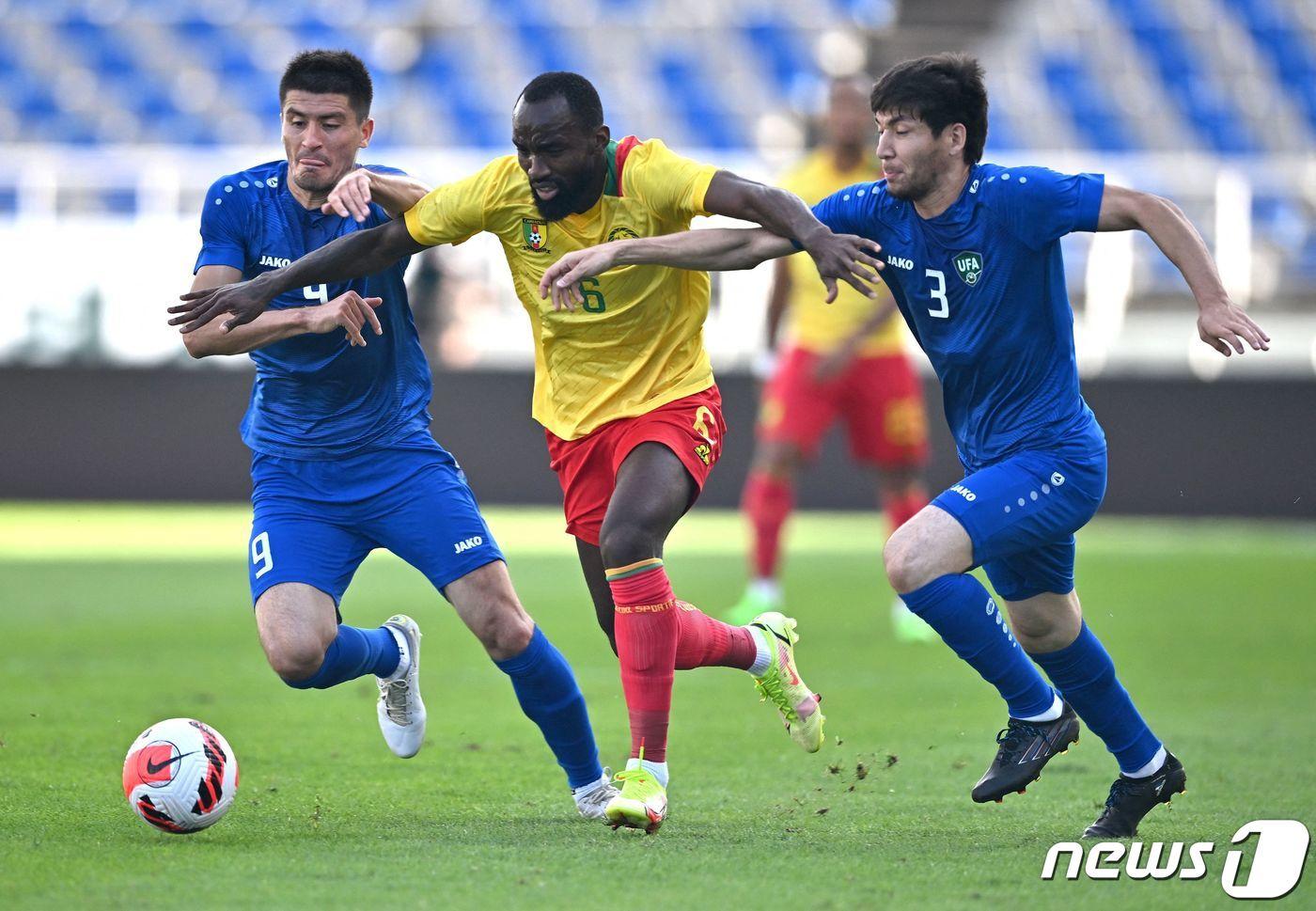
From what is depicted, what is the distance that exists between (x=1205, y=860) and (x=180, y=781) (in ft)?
8.82

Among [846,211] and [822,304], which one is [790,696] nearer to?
[846,211]

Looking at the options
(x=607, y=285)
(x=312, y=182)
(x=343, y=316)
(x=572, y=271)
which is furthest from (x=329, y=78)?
(x=572, y=271)

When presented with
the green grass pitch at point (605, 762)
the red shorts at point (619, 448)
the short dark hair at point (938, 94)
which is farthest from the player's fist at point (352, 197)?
the green grass pitch at point (605, 762)

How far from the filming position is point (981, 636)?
488 cm

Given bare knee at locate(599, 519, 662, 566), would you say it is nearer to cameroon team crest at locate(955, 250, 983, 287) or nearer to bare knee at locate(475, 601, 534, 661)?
bare knee at locate(475, 601, 534, 661)

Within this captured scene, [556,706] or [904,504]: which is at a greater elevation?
[556,706]

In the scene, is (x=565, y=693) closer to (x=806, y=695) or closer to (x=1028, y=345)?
(x=806, y=695)

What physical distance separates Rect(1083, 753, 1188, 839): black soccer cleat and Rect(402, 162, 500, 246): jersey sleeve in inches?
95.6

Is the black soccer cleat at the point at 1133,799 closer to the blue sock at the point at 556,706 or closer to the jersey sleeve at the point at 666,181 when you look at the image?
the blue sock at the point at 556,706

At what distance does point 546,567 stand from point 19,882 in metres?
9.47

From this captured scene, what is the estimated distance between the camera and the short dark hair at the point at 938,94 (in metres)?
4.94

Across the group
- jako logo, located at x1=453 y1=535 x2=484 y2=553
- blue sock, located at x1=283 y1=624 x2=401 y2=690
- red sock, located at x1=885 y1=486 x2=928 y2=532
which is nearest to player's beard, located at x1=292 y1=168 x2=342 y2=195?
jako logo, located at x1=453 y1=535 x2=484 y2=553

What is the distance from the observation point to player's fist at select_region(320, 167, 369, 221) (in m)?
5.07

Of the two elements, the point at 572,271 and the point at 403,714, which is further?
the point at 403,714
